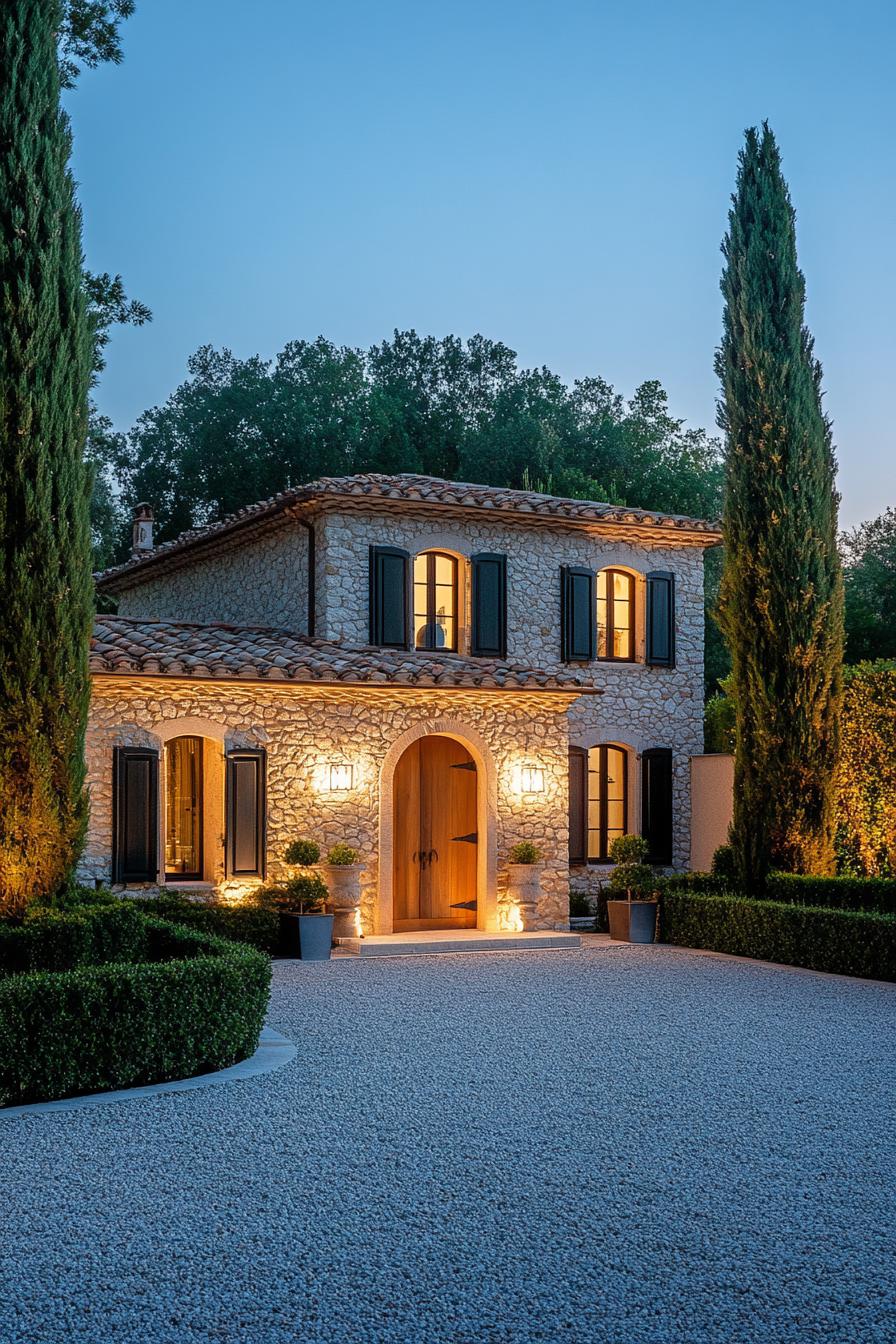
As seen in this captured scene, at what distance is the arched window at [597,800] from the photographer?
1914 centimetres

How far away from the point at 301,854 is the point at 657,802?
671 centimetres

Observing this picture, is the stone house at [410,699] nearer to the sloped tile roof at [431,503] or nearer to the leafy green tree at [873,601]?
the sloped tile roof at [431,503]

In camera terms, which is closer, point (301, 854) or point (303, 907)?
point (303, 907)

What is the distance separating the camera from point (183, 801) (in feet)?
52.2

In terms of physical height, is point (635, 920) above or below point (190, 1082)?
below

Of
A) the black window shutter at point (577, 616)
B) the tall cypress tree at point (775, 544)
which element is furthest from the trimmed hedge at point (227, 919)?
the black window shutter at point (577, 616)

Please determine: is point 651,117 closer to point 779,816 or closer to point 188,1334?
point 779,816

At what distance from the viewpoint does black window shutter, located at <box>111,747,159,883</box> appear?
14.7m

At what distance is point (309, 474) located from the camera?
1379 inches

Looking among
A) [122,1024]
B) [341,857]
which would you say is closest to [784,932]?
[341,857]

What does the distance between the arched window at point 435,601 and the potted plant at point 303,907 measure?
13.9ft

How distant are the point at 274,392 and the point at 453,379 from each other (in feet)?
20.4

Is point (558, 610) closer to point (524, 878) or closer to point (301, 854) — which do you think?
point (524, 878)

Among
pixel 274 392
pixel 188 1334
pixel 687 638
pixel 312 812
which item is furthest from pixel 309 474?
pixel 188 1334
